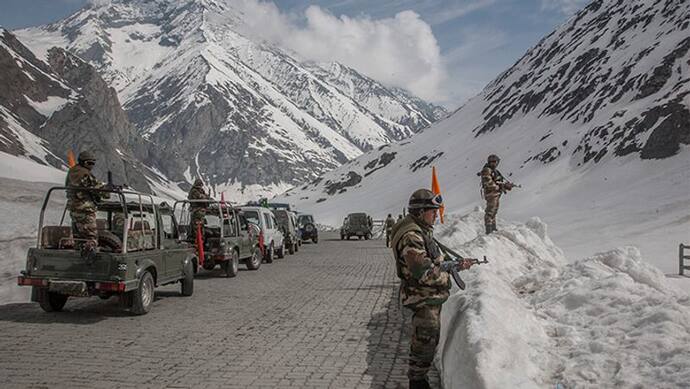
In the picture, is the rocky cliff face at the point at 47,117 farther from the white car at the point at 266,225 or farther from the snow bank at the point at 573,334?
the snow bank at the point at 573,334

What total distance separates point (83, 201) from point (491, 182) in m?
10.1

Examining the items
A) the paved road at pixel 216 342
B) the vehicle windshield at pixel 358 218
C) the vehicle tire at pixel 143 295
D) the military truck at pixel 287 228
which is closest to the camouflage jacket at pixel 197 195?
the paved road at pixel 216 342

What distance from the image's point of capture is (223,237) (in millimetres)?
16562

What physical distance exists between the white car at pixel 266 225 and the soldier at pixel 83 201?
1060 centimetres

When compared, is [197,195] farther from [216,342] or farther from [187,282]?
Answer: [216,342]

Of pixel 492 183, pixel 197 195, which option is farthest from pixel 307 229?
pixel 492 183

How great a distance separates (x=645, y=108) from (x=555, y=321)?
248 ft

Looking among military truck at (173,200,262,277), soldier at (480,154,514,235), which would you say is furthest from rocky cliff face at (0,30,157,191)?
soldier at (480,154,514,235)

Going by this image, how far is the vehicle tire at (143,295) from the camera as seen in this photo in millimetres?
10258

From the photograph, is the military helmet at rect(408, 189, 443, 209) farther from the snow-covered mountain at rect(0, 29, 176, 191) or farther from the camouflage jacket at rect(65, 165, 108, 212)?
the snow-covered mountain at rect(0, 29, 176, 191)

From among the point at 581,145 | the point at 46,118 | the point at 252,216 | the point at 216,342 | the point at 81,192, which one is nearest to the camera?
the point at 216,342

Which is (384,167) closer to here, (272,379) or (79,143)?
(79,143)

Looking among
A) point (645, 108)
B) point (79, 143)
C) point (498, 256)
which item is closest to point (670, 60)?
point (645, 108)

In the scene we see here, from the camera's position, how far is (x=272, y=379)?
6680mm
